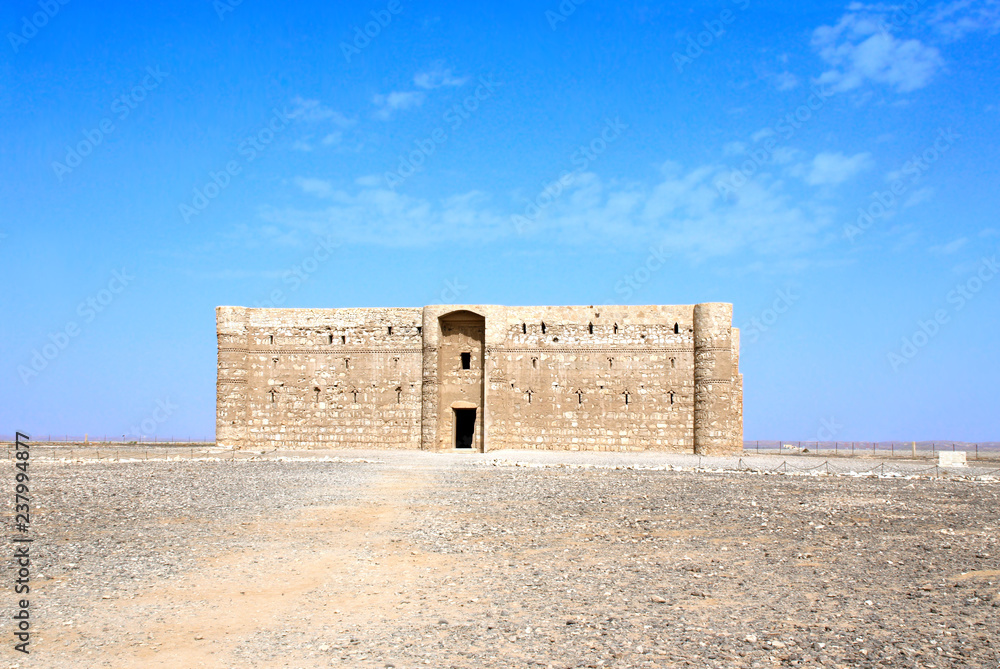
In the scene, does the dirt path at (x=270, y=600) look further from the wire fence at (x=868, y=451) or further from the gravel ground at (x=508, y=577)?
the wire fence at (x=868, y=451)

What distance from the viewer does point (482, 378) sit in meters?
32.3

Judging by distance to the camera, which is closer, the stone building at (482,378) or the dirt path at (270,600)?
the dirt path at (270,600)

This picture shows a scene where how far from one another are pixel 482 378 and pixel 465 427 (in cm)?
254

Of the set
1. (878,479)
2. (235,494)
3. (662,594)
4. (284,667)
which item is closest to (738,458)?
(878,479)

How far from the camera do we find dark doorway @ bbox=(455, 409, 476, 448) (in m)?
32.9

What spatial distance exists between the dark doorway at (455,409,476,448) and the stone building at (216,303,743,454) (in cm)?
6

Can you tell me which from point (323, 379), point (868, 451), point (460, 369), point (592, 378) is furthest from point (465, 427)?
point (868, 451)

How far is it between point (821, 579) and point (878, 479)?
1527 cm

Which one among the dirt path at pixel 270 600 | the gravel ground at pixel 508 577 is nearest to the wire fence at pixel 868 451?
the gravel ground at pixel 508 577

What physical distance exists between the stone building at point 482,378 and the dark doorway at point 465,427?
56 millimetres

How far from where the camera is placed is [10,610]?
7.76m

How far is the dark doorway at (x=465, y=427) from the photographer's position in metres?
32.9

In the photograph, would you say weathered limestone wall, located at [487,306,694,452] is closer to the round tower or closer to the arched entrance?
the round tower

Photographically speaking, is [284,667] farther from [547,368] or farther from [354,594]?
[547,368]
